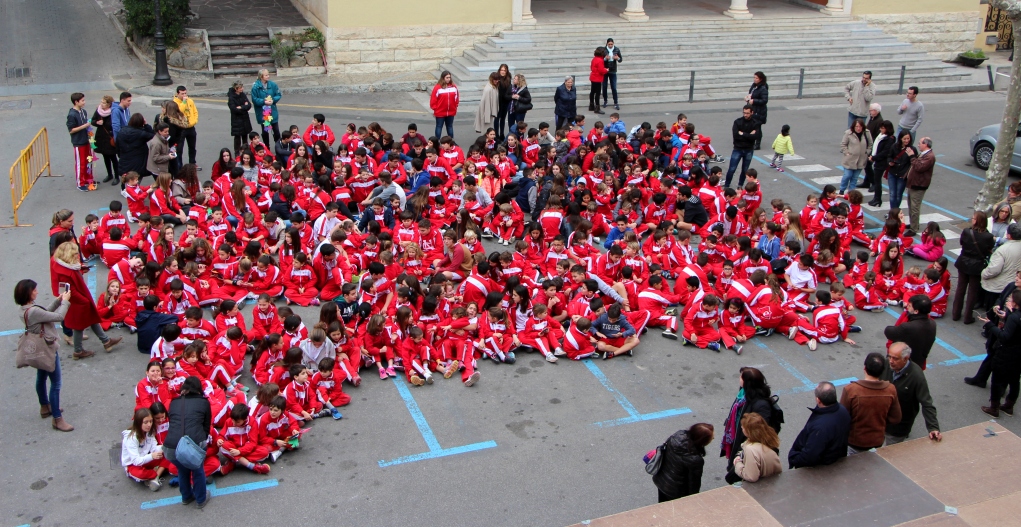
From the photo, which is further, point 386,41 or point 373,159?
point 386,41

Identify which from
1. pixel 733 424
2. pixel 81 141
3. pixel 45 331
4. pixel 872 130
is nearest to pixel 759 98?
pixel 872 130

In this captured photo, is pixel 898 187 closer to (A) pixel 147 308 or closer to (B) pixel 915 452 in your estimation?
(B) pixel 915 452

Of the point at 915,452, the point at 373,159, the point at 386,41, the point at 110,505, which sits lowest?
the point at 110,505

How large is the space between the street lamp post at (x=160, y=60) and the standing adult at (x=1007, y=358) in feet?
61.3

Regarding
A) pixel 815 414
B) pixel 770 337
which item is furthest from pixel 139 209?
pixel 815 414

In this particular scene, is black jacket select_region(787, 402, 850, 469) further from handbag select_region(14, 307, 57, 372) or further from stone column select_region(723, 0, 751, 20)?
stone column select_region(723, 0, 751, 20)

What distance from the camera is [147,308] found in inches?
410

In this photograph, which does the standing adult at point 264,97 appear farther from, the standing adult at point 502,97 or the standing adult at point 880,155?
the standing adult at point 880,155

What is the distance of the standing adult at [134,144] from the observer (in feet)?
48.6

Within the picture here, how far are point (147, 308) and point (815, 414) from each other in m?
7.39

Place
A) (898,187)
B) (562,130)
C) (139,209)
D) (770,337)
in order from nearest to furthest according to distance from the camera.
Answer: (770,337) < (139,209) < (898,187) < (562,130)

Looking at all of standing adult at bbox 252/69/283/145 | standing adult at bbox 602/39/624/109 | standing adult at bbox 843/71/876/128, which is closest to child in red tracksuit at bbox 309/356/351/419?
standing adult at bbox 252/69/283/145

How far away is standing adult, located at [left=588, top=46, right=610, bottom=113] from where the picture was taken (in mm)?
21078

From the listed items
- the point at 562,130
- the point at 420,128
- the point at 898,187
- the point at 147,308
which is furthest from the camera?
the point at 420,128
